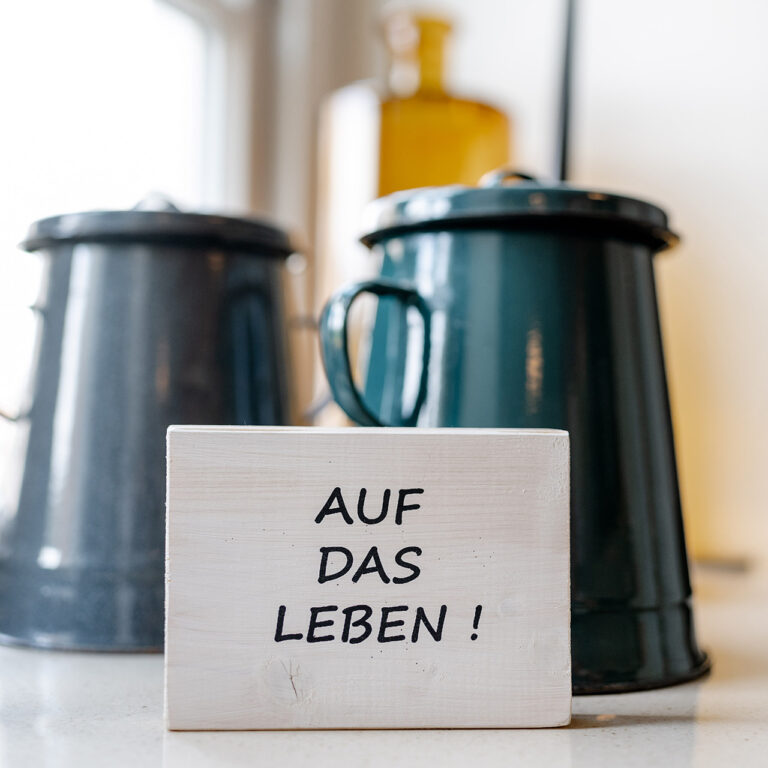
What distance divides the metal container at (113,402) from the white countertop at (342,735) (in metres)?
0.04

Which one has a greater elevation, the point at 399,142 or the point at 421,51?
the point at 421,51

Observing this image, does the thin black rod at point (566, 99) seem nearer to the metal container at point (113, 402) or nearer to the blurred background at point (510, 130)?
the blurred background at point (510, 130)

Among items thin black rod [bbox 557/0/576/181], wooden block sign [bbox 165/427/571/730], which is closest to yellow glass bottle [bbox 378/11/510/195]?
thin black rod [bbox 557/0/576/181]

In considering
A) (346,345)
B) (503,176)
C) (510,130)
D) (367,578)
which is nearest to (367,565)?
(367,578)

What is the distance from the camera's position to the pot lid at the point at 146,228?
60cm

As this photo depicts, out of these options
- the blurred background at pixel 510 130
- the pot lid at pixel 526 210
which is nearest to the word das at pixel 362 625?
the pot lid at pixel 526 210

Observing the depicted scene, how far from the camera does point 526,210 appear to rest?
526 mm

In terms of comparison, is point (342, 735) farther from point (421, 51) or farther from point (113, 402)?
point (421, 51)

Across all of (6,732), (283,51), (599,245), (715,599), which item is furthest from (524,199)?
(283,51)

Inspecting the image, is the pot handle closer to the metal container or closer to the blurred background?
the metal container

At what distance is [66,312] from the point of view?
0.62 meters

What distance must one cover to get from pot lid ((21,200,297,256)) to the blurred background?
22 centimetres

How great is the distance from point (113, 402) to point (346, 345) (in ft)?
0.54

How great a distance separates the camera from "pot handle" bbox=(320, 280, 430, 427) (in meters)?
0.53
